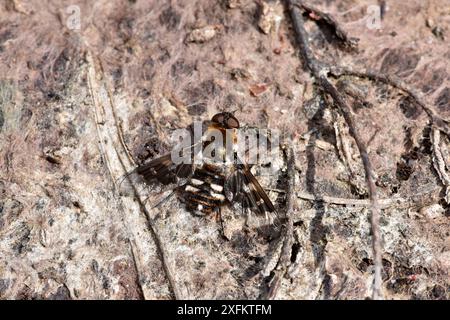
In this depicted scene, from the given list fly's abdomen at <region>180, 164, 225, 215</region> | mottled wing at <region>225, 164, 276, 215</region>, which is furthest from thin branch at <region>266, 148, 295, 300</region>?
fly's abdomen at <region>180, 164, 225, 215</region>

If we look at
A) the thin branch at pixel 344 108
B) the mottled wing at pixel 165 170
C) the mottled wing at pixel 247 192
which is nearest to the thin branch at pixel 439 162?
the thin branch at pixel 344 108

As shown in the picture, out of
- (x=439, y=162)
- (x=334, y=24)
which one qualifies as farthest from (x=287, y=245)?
(x=334, y=24)

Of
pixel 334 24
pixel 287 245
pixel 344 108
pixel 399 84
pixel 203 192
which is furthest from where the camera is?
pixel 334 24

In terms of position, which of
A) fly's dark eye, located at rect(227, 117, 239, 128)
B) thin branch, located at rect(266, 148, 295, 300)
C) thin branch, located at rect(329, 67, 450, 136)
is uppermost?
thin branch, located at rect(329, 67, 450, 136)

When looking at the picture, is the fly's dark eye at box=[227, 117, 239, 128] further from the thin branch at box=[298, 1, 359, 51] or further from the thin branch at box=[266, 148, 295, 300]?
the thin branch at box=[298, 1, 359, 51]

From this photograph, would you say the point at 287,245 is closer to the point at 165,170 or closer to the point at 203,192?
the point at 203,192

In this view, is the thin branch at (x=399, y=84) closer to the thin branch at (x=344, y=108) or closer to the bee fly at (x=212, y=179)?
the thin branch at (x=344, y=108)
